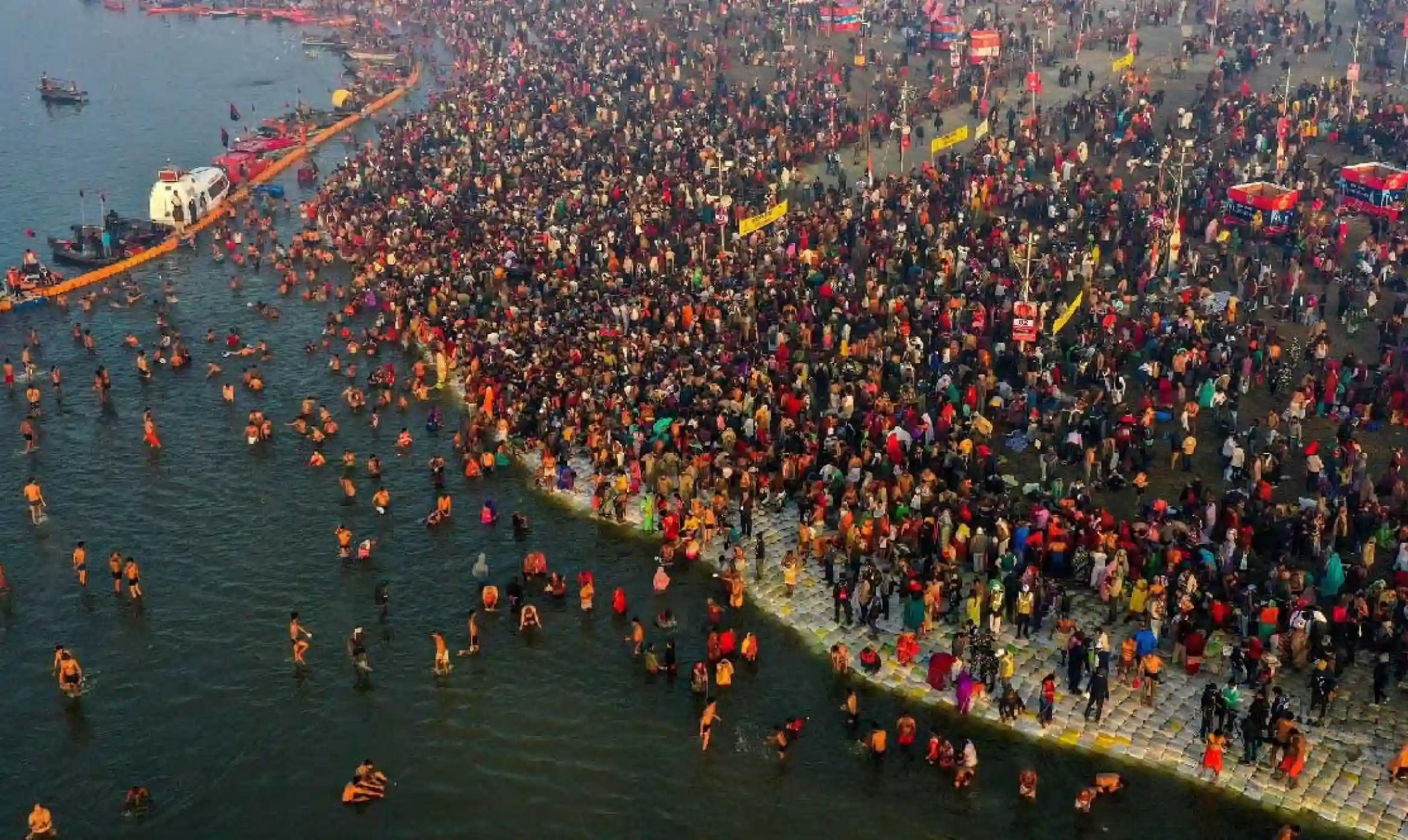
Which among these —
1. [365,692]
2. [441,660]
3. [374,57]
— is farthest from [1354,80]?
[374,57]

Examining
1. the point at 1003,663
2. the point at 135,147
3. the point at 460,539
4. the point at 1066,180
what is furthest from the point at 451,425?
the point at 135,147

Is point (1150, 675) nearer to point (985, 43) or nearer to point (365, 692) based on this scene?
point (365, 692)

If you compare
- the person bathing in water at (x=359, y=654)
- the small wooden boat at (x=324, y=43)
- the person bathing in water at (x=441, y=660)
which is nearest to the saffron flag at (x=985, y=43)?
the person bathing in water at (x=441, y=660)

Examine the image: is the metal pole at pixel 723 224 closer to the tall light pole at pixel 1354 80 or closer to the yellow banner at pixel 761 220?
the yellow banner at pixel 761 220

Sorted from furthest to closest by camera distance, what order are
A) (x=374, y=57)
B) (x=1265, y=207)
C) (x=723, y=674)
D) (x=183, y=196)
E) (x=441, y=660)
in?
(x=374, y=57) → (x=183, y=196) → (x=1265, y=207) → (x=441, y=660) → (x=723, y=674)

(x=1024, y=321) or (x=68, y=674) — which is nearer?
(x=68, y=674)

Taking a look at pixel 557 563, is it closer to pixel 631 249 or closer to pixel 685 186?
pixel 631 249
